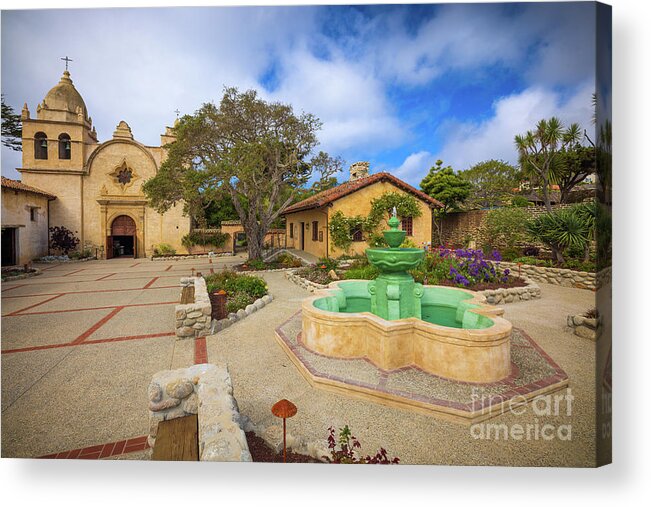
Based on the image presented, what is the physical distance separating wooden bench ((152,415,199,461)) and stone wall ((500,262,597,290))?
9326 millimetres

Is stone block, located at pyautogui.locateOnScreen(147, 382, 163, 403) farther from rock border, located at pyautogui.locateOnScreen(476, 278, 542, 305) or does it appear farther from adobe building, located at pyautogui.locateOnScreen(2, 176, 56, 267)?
adobe building, located at pyautogui.locateOnScreen(2, 176, 56, 267)

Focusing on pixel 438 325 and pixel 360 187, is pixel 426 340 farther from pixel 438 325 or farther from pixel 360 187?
pixel 360 187

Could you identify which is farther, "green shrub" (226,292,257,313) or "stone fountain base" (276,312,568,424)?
"green shrub" (226,292,257,313)

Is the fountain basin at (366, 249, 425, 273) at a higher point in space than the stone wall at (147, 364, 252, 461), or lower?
higher

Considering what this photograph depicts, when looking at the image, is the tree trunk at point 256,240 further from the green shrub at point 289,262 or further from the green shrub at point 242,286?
the green shrub at point 242,286

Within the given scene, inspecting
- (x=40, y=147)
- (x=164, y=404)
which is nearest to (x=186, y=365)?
(x=164, y=404)

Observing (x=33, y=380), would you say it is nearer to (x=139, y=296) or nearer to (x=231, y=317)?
(x=231, y=317)

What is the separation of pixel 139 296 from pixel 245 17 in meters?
8.32

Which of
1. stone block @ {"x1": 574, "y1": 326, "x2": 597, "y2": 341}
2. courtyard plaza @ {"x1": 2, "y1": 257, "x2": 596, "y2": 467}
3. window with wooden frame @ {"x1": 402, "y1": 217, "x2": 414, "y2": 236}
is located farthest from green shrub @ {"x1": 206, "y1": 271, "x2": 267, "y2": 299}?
window with wooden frame @ {"x1": 402, "y1": 217, "x2": 414, "y2": 236}

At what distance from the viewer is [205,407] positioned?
2168 millimetres

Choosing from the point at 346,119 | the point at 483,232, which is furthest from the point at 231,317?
the point at 483,232

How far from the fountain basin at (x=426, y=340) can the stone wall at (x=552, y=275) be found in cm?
562

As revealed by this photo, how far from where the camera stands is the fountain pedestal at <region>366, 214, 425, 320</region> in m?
3.71

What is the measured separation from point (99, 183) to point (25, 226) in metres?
5.63
